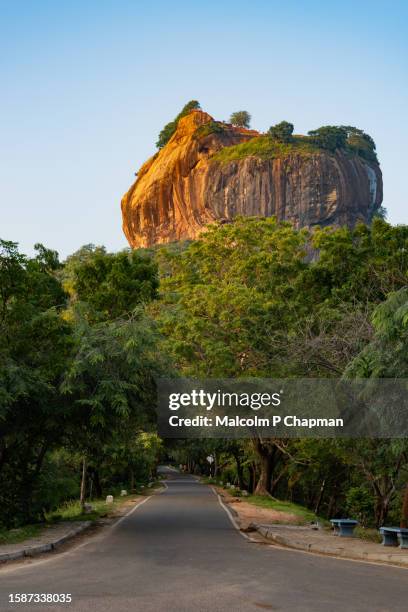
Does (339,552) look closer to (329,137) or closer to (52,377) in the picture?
(52,377)

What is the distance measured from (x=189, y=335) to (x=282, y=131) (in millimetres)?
91284

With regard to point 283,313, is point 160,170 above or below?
above

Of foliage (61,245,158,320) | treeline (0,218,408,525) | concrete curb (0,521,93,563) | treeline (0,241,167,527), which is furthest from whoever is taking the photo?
foliage (61,245,158,320)

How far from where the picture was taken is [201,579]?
1032 cm

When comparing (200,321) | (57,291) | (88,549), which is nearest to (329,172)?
(200,321)

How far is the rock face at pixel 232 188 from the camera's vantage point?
111062mm

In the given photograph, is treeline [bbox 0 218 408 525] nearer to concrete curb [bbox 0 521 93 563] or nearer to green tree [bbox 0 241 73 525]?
green tree [bbox 0 241 73 525]

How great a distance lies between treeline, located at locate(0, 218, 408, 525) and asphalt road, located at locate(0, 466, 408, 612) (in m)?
3.34

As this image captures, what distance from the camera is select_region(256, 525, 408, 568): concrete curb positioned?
13.6 meters

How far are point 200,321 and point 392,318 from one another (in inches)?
643

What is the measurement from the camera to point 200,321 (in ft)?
95.5

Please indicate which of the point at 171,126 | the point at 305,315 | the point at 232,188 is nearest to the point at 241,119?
the point at 171,126

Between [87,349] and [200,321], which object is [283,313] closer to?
[200,321]

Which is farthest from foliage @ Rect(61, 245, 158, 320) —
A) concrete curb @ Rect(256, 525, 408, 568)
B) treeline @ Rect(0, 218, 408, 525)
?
concrete curb @ Rect(256, 525, 408, 568)
